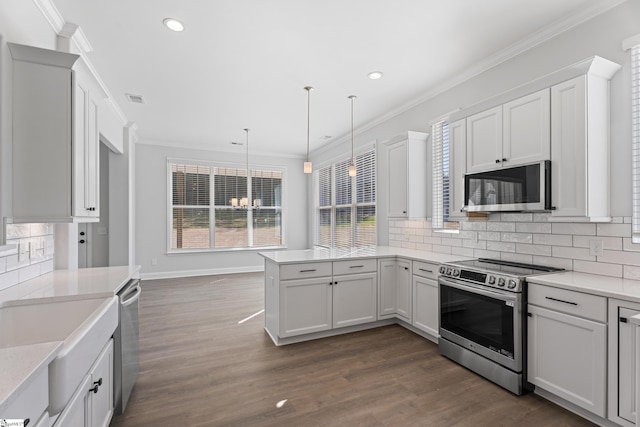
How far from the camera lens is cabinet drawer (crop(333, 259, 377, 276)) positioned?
135 inches

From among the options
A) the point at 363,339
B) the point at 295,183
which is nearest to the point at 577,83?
the point at 363,339

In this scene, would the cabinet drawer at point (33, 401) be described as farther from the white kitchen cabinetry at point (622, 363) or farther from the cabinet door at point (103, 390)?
the white kitchen cabinetry at point (622, 363)

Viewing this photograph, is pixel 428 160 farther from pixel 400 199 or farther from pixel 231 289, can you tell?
pixel 231 289

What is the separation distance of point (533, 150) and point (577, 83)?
1.73 feet

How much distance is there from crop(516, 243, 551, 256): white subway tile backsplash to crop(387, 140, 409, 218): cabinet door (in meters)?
1.34

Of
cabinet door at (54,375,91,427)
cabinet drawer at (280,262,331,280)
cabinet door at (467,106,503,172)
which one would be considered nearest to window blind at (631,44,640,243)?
cabinet door at (467,106,503,172)

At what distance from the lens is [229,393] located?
2.40 meters

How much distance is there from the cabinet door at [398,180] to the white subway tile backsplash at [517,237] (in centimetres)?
119

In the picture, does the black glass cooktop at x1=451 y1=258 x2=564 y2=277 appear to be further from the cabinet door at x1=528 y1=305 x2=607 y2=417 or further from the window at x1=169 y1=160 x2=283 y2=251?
the window at x1=169 y1=160 x2=283 y2=251

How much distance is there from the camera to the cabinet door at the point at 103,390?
1.61 metres

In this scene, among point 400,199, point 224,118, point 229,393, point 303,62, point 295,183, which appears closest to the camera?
point 229,393

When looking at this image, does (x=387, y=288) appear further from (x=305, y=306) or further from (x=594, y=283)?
(x=594, y=283)

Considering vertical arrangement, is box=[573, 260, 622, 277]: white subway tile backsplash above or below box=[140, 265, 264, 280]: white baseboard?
above

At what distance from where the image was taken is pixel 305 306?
10.7 feet
